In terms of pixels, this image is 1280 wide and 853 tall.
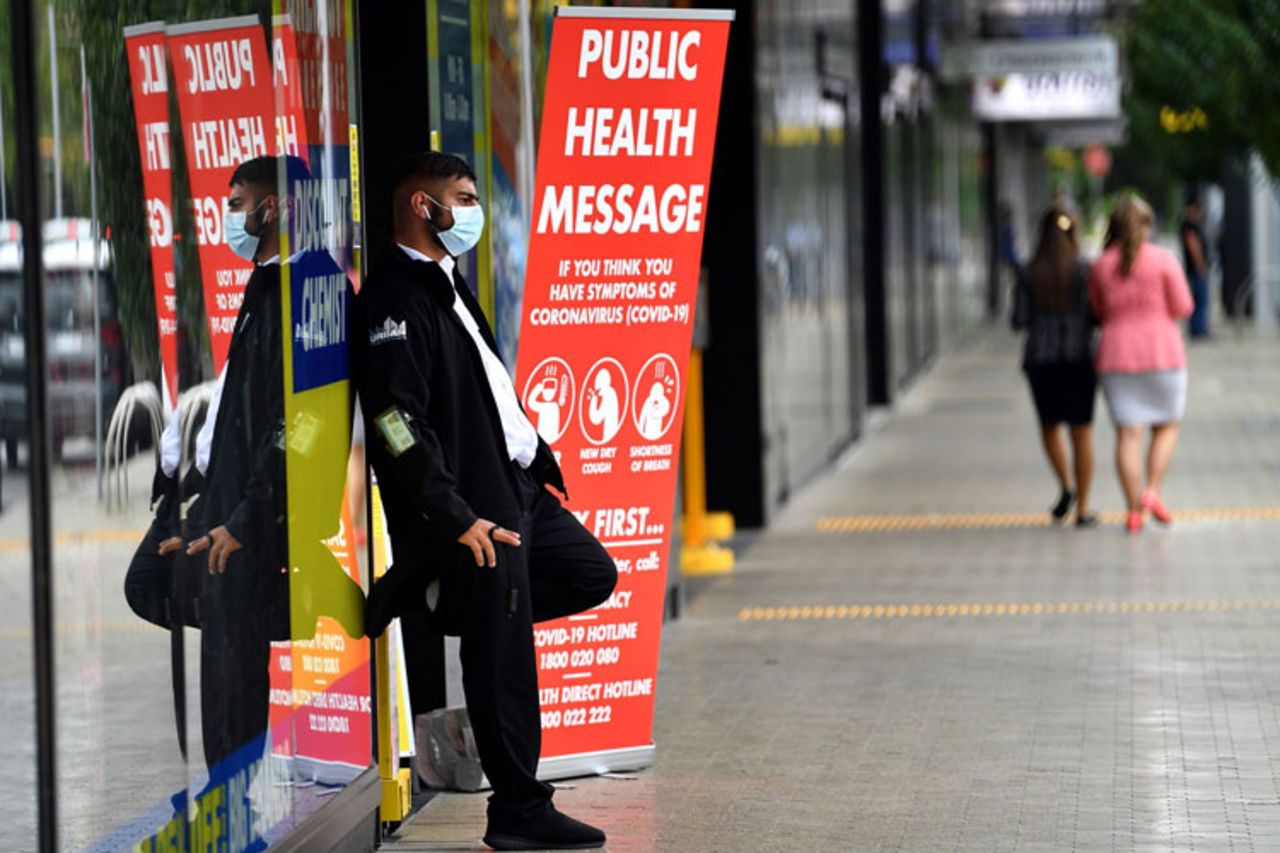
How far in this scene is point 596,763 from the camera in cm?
717

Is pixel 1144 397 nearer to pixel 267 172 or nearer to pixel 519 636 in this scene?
pixel 519 636

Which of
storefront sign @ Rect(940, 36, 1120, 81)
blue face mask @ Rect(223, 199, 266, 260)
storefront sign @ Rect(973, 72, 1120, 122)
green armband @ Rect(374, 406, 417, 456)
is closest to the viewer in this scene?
blue face mask @ Rect(223, 199, 266, 260)

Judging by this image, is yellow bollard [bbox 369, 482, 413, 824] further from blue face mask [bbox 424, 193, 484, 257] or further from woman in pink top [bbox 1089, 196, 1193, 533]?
woman in pink top [bbox 1089, 196, 1193, 533]

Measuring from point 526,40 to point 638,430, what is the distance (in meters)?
1.79

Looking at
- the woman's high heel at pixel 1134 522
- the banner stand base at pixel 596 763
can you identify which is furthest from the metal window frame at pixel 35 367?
the woman's high heel at pixel 1134 522

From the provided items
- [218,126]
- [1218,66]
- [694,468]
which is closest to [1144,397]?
[694,468]

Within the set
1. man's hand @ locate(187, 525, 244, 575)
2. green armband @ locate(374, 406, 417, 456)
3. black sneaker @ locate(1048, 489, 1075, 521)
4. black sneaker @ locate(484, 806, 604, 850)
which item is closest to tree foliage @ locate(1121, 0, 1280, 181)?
black sneaker @ locate(1048, 489, 1075, 521)

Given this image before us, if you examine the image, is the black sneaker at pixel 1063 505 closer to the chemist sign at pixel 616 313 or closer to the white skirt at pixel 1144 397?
the white skirt at pixel 1144 397

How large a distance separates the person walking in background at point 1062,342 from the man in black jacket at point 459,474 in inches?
282

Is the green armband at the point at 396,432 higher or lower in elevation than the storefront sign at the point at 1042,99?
lower

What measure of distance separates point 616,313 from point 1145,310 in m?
6.21

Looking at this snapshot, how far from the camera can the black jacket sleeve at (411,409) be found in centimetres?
588

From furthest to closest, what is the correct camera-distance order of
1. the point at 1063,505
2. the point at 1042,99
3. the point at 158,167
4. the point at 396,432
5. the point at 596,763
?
the point at 1042,99
the point at 1063,505
the point at 596,763
the point at 396,432
the point at 158,167

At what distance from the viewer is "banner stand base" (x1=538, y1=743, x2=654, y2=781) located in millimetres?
7090
